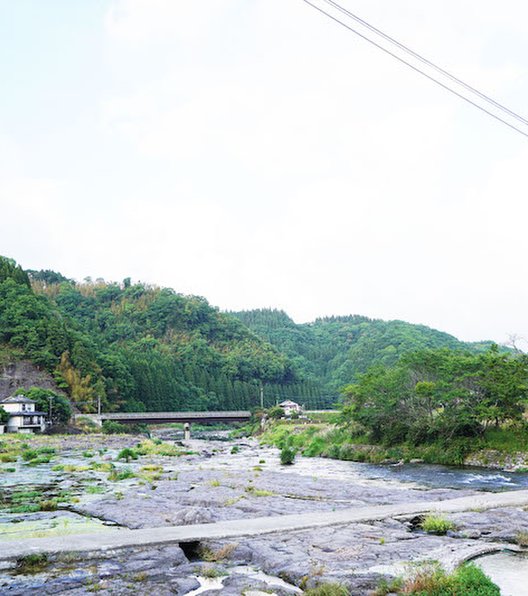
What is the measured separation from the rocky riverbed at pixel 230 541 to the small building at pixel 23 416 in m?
49.7

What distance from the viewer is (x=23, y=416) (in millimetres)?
71000

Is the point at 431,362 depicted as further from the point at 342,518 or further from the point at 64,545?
the point at 64,545

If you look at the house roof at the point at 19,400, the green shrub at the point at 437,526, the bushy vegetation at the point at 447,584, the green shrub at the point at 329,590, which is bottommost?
the green shrub at the point at 437,526

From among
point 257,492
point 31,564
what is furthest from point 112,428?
point 31,564

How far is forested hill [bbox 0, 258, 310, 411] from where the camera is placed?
326 feet

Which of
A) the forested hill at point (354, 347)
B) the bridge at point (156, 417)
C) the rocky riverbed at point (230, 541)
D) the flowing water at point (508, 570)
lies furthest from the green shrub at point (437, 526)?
the forested hill at point (354, 347)

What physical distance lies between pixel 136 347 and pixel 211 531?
147586mm

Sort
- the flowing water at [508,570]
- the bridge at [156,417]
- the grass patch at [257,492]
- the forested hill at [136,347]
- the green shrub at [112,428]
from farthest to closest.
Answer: the forested hill at [136,347] < the bridge at [156,417] < the green shrub at [112,428] < the grass patch at [257,492] < the flowing water at [508,570]

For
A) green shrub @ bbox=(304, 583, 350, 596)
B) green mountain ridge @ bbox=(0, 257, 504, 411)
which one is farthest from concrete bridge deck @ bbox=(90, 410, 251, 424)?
green shrub @ bbox=(304, 583, 350, 596)

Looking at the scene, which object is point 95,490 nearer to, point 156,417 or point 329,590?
point 329,590

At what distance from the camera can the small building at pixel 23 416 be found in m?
70.4

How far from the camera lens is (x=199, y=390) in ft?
414

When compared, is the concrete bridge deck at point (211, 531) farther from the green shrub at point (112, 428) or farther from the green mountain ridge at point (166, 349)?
the green shrub at point (112, 428)

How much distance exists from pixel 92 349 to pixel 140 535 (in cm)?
10379
